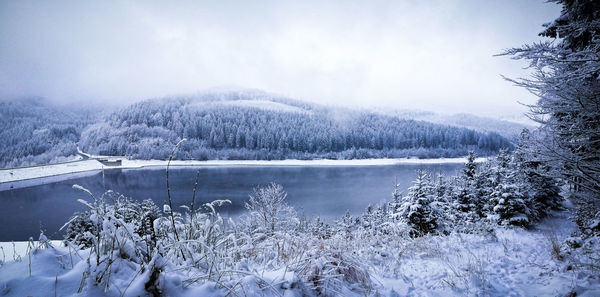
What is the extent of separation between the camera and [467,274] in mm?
2562

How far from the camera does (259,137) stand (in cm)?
8038

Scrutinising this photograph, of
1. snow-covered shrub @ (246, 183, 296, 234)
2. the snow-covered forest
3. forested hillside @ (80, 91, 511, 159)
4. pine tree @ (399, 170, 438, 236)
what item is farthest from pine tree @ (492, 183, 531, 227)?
forested hillside @ (80, 91, 511, 159)

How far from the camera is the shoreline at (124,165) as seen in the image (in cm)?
4562

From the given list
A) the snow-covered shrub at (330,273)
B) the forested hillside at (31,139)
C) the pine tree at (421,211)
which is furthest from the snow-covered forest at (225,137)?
the snow-covered shrub at (330,273)

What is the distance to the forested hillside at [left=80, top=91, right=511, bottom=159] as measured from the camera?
76.3 meters

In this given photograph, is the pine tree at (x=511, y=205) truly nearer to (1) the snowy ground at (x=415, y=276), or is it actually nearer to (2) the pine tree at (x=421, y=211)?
(2) the pine tree at (x=421, y=211)

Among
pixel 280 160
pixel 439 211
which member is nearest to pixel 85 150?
pixel 280 160

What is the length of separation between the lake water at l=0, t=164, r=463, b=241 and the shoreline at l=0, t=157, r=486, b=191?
3150 mm

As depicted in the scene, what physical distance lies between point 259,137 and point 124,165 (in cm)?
3647

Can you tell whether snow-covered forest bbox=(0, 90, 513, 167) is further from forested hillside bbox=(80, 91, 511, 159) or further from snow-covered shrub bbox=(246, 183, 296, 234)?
snow-covered shrub bbox=(246, 183, 296, 234)

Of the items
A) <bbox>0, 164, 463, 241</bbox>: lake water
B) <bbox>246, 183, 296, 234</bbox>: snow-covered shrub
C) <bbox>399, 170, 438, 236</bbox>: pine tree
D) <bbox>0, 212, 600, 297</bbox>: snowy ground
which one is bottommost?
<bbox>0, 164, 463, 241</bbox>: lake water

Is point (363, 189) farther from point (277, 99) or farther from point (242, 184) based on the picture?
point (277, 99)

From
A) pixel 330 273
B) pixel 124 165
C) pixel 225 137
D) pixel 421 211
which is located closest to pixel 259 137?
pixel 225 137

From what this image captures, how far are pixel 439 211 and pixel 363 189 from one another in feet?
106
